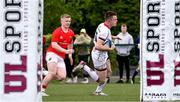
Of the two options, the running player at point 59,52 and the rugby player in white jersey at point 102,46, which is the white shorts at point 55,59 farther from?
the rugby player in white jersey at point 102,46

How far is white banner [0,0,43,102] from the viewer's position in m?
7.11

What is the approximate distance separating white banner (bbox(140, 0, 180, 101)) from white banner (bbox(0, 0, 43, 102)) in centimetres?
196

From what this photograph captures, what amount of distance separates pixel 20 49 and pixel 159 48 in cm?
225

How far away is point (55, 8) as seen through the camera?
39.4m

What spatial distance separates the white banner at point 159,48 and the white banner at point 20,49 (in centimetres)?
196

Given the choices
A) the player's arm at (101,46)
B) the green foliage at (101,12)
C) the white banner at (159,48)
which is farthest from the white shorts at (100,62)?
the green foliage at (101,12)

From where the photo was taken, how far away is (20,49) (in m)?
7.15

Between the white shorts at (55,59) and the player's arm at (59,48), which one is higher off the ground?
the player's arm at (59,48)

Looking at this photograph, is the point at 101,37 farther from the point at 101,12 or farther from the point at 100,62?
the point at 101,12

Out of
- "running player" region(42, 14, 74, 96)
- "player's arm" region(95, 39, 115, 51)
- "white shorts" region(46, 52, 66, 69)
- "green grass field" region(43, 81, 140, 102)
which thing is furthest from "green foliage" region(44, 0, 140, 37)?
"white shorts" region(46, 52, 66, 69)

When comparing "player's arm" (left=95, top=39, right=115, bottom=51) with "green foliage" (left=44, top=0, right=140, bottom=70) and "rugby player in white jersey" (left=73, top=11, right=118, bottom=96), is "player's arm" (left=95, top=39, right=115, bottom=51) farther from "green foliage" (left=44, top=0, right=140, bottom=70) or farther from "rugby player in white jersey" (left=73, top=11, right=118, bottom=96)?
"green foliage" (left=44, top=0, right=140, bottom=70)

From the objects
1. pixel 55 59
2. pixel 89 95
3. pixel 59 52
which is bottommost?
pixel 89 95

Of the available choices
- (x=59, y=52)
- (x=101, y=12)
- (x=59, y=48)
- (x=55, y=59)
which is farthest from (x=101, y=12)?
(x=59, y=48)

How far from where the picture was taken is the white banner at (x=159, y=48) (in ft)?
28.9
